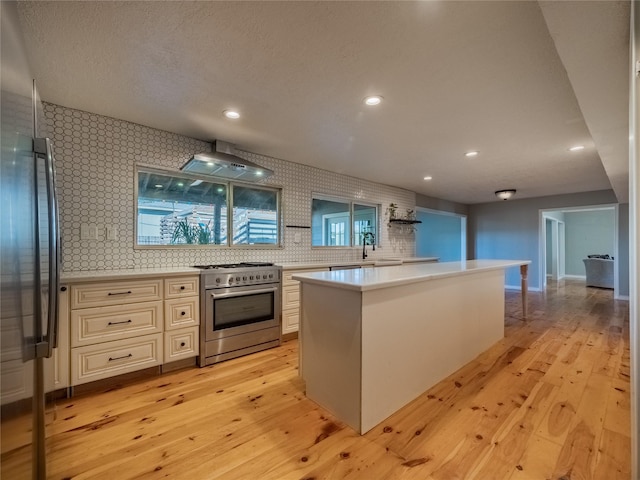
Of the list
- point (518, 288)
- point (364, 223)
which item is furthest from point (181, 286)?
point (518, 288)

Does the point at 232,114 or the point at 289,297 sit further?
the point at 289,297

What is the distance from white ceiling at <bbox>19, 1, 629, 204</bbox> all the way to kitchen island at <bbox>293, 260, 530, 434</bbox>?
1.37 metres

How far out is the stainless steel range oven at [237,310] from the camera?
272 cm

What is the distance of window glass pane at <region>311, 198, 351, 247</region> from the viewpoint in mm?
4406

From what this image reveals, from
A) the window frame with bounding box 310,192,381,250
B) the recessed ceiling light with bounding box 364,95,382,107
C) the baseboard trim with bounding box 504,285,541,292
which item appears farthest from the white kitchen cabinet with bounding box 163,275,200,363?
the baseboard trim with bounding box 504,285,541,292

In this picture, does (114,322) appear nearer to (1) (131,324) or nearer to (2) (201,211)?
(1) (131,324)

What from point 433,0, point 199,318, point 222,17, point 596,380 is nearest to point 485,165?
point 596,380

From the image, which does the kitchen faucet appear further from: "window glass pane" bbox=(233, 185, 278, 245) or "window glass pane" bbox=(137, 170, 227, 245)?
"window glass pane" bbox=(137, 170, 227, 245)

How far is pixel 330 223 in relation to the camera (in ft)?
15.4

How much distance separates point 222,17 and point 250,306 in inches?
95.4

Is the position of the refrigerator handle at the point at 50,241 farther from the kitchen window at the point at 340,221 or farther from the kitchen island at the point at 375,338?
the kitchen window at the point at 340,221

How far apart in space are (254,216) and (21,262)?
2.94m

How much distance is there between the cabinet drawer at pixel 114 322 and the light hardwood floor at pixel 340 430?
0.43m

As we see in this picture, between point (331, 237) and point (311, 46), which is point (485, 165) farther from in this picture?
point (311, 46)
